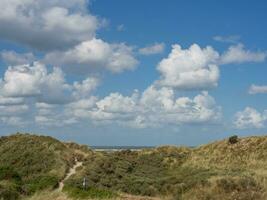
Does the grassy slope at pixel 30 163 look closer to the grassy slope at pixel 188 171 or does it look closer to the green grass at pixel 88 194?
the grassy slope at pixel 188 171

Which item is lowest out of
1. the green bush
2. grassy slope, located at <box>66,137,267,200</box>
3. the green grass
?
the green grass

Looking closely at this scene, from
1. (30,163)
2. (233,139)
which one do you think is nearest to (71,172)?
(30,163)

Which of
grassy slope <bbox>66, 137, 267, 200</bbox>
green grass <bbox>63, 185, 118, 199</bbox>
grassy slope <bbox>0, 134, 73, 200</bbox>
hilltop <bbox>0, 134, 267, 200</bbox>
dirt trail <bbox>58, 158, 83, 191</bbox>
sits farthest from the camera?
dirt trail <bbox>58, 158, 83, 191</bbox>

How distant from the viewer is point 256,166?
48.6 metres

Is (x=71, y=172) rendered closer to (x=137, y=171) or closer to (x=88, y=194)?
(x=137, y=171)

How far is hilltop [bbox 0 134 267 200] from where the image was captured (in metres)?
32.1

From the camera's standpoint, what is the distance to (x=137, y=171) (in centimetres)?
4856

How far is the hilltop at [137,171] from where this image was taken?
3212 cm

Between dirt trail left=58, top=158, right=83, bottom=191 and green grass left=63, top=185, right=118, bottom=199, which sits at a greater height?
dirt trail left=58, top=158, right=83, bottom=191

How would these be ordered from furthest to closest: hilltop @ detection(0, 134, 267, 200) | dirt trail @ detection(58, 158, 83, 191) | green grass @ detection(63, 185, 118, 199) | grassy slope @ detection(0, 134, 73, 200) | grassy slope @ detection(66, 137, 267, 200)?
dirt trail @ detection(58, 158, 83, 191) → grassy slope @ detection(0, 134, 73, 200) → grassy slope @ detection(66, 137, 267, 200) → hilltop @ detection(0, 134, 267, 200) → green grass @ detection(63, 185, 118, 199)

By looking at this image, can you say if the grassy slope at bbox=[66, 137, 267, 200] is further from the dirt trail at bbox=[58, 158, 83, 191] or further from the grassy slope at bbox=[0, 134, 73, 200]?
the grassy slope at bbox=[0, 134, 73, 200]

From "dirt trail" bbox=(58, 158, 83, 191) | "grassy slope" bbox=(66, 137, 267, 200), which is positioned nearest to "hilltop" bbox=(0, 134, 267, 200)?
"grassy slope" bbox=(66, 137, 267, 200)

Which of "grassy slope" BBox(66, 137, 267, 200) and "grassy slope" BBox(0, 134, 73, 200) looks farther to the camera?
"grassy slope" BBox(0, 134, 73, 200)

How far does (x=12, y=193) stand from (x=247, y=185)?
49.3 feet
